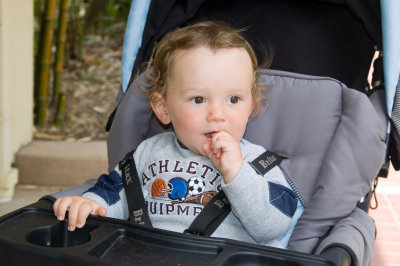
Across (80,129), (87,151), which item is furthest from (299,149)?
(80,129)

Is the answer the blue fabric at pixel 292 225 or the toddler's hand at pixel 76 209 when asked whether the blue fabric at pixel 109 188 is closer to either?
the toddler's hand at pixel 76 209

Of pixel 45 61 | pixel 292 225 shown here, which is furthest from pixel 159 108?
pixel 45 61

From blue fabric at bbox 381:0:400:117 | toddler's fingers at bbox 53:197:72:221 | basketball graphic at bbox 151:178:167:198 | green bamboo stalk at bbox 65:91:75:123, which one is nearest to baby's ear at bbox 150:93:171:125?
basketball graphic at bbox 151:178:167:198

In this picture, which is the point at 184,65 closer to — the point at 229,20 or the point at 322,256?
the point at 229,20

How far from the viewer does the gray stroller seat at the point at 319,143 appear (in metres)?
1.80

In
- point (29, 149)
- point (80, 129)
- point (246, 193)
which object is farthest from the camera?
point (80, 129)

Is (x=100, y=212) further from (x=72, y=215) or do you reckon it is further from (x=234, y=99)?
(x=234, y=99)

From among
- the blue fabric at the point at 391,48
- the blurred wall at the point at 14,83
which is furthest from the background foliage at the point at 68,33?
the blue fabric at the point at 391,48

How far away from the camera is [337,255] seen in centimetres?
150

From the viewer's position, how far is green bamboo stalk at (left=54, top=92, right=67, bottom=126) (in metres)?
4.07

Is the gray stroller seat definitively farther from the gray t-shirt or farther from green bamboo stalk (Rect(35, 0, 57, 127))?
green bamboo stalk (Rect(35, 0, 57, 127))

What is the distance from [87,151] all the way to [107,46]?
168 centimetres

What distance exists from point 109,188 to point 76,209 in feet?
0.88

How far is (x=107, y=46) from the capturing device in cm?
523
